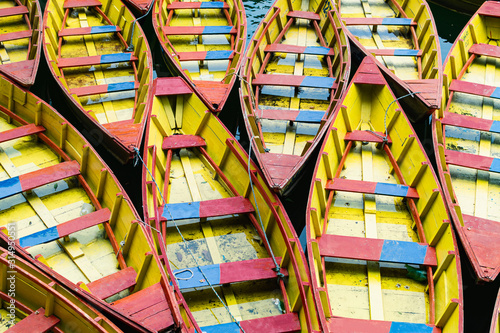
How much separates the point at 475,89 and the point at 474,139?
1.16 meters

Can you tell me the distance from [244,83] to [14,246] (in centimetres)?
484

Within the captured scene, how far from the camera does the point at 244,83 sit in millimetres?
8852

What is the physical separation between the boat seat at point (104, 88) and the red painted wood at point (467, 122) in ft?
20.2

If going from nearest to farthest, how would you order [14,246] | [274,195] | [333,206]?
1. [14,246]
2. [274,195]
3. [333,206]

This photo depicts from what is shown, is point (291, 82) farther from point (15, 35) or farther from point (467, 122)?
point (15, 35)

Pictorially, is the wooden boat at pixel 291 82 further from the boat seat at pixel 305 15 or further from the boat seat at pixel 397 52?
the boat seat at pixel 397 52

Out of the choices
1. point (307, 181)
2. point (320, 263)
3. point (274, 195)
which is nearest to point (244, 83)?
point (307, 181)

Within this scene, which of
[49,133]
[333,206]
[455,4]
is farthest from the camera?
[455,4]

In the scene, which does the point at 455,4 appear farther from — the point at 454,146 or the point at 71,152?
the point at 71,152

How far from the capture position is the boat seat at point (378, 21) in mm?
11062

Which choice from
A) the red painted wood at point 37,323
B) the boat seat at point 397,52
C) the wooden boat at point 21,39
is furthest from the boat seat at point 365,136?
the wooden boat at point 21,39

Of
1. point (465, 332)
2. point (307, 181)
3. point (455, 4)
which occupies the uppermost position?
point (455, 4)

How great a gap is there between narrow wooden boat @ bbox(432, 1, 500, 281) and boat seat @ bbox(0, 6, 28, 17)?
9822 millimetres

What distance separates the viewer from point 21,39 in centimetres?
1092
